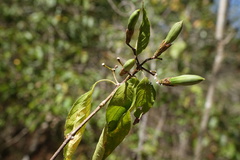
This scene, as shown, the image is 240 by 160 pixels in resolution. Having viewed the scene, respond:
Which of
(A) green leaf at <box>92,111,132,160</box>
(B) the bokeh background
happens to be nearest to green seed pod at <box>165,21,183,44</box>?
(A) green leaf at <box>92,111,132,160</box>

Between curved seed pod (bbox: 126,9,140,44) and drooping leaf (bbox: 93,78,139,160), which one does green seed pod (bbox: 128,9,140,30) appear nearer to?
curved seed pod (bbox: 126,9,140,44)

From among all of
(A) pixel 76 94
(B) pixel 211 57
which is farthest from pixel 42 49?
(B) pixel 211 57

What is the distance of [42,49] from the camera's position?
2.28 m

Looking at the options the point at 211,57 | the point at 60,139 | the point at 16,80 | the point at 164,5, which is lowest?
the point at 211,57

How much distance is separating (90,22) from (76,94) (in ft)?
2.26

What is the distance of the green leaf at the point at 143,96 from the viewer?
1.58 ft

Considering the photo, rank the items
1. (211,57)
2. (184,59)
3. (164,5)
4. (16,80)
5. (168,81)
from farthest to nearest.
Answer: (211,57), (164,5), (184,59), (16,80), (168,81)

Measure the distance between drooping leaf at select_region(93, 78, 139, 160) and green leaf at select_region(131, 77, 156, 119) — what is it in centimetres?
1

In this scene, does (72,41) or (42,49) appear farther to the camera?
(72,41)

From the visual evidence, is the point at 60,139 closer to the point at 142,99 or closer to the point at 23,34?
the point at 23,34

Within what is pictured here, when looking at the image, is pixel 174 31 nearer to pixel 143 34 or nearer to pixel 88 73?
pixel 143 34

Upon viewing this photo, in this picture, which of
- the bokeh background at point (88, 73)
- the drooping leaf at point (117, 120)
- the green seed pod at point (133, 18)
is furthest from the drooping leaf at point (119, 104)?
the bokeh background at point (88, 73)

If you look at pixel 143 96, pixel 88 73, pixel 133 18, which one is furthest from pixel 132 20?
pixel 88 73

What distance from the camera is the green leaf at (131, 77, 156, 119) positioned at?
0.48m
